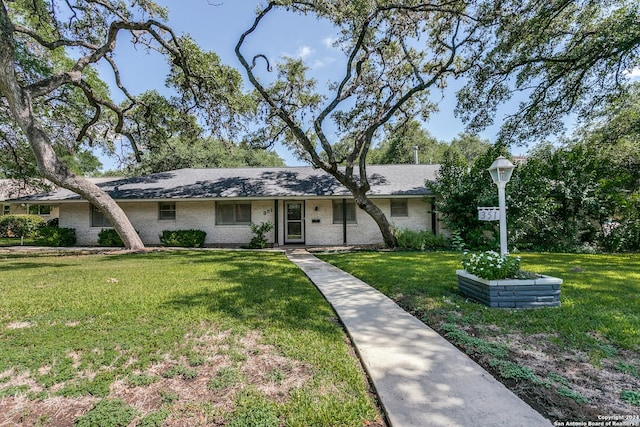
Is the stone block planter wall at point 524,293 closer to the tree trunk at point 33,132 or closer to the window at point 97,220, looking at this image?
the tree trunk at point 33,132

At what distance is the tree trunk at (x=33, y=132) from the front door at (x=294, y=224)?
22.6 ft

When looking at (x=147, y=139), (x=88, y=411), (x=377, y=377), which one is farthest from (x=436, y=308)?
(x=147, y=139)

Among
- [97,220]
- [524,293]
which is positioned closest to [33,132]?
[97,220]

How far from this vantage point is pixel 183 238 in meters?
13.6

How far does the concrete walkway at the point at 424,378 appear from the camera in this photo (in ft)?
6.66

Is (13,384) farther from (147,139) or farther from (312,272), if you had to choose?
(147,139)

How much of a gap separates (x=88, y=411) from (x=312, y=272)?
5.42 metres

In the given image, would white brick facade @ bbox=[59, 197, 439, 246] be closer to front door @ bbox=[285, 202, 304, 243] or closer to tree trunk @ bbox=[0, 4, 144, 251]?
front door @ bbox=[285, 202, 304, 243]

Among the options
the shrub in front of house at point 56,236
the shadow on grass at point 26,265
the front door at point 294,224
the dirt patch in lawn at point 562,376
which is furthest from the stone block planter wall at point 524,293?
the shrub in front of house at point 56,236

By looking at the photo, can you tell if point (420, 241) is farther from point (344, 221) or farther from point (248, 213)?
point (248, 213)

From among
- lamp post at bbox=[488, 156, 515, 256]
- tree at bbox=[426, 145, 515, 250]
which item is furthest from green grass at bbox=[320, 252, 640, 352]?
tree at bbox=[426, 145, 515, 250]

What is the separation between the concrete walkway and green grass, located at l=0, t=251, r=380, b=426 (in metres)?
0.20

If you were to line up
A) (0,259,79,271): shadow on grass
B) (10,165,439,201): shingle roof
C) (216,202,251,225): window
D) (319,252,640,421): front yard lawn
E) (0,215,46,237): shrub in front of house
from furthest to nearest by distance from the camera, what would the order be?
(0,215,46,237): shrub in front of house
(216,202,251,225): window
(10,165,439,201): shingle roof
(0,259,79,271): shadow on grass
(319,252,640,421): front yard lawn

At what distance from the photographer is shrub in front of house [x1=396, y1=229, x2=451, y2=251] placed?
40.0 ft
